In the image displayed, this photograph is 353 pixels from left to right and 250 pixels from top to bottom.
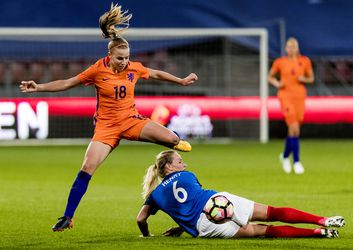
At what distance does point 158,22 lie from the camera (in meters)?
23.9

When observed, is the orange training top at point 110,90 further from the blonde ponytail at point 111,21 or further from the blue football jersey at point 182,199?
the blue football jersey at point 182,199

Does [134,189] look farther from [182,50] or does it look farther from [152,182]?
[182,50]

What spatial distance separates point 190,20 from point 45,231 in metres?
14.2

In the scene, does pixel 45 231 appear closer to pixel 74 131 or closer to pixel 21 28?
pixel 21 28

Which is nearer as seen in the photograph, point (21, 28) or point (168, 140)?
point (168, 140)

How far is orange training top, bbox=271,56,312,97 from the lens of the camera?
17234mm

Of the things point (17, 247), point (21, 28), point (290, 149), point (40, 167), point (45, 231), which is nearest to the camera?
point (17, 247)

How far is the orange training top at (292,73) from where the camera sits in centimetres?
1723

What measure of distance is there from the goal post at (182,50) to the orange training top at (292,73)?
21.2ft

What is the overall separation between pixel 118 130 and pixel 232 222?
1.72 meters

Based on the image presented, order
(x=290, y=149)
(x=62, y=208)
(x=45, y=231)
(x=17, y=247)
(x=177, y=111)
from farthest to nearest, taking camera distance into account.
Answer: (x=177, y=111) → (x=290, y=149) → (x=62, y=208) → (x=45, y=231) → (x=17, y=247)

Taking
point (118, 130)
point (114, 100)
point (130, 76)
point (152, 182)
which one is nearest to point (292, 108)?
point (130, 76)

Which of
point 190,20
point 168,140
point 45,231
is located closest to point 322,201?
point 168,140

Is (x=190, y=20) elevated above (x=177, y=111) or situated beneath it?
elevated above
